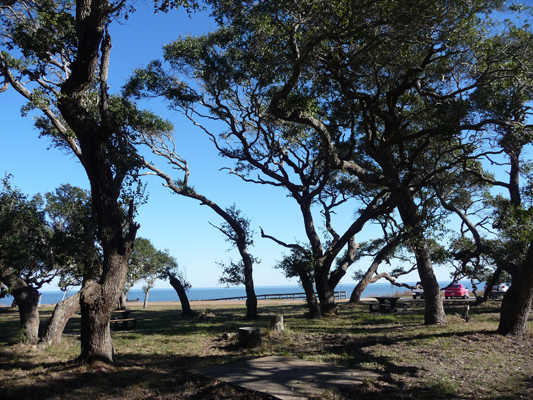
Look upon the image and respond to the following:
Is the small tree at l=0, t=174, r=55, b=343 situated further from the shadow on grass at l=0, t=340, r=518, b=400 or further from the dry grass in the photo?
the shadow on grass at l=0, t=340, r=518, b=400

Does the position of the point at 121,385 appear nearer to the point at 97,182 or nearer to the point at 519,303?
the point at 97,182

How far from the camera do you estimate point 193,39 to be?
54.3 feet

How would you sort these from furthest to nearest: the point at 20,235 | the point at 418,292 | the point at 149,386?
the point at 418,292 → the point at 20,235 → the point at 149,386

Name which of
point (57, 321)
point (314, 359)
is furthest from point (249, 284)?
point (314, 359)

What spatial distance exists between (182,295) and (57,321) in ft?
31.0

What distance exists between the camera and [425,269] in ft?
42.8

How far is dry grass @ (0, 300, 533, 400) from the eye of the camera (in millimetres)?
6000

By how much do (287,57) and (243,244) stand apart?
394 inches

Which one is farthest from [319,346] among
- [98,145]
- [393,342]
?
[98,145]

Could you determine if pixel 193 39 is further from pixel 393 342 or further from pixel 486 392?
pixel 486 392

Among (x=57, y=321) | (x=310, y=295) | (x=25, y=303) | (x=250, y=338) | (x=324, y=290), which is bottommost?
(x=250, y=338)

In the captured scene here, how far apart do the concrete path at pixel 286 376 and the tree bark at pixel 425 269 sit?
21.6 ft

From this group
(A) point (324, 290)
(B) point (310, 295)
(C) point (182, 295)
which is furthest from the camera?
(C) point (182, 295)

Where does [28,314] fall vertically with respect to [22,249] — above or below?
below
